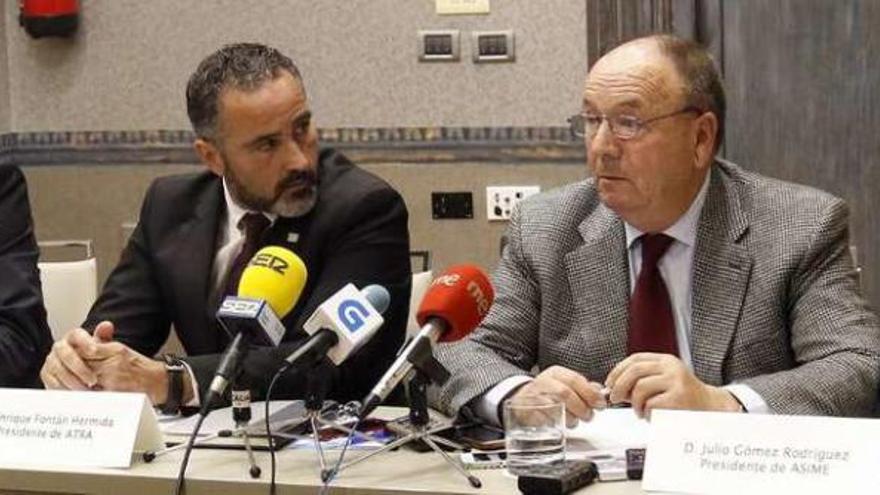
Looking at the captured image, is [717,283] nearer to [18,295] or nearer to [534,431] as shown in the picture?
[534,431]

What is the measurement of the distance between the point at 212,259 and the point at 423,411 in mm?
971

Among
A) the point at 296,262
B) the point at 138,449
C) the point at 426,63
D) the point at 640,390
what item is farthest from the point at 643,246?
the point at 426,63

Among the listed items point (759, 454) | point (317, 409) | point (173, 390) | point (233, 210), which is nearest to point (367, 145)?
point (233, 210)

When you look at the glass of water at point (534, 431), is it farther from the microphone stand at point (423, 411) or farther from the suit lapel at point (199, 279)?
the suit lapel at point (199, 279)

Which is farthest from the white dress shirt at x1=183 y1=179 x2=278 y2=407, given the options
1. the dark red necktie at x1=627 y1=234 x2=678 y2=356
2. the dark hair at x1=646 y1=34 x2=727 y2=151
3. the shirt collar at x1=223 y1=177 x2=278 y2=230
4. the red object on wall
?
the red object on wall

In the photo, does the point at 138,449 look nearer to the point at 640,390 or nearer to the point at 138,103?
the point at 640,390

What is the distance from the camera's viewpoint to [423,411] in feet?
8.52

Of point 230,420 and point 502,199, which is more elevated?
point 230,420

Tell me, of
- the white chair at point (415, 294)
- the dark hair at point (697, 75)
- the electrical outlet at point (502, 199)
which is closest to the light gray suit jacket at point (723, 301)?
the dark hair at point (697, 75)

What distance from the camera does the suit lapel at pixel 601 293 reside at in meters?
3.00

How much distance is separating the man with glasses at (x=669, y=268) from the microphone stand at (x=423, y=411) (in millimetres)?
175

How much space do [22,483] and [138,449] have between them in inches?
7.3

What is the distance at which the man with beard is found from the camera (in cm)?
333

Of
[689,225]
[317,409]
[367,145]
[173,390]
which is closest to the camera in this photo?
[317,409]
